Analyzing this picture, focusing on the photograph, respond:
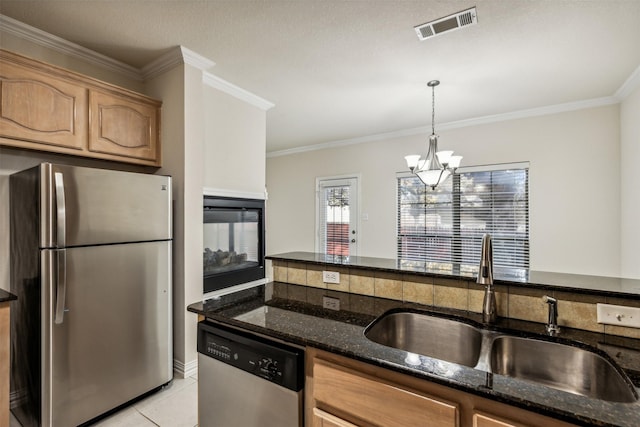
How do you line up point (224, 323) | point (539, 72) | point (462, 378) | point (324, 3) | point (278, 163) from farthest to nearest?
point (278, 163) < point (539, 72) < point (324, 3) < point (224, 323) < point (462, 378)

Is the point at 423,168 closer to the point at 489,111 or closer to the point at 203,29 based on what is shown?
the point at 489,111

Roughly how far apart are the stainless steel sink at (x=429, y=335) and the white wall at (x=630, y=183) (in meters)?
2.87

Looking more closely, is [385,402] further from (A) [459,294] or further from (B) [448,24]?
(B) [448,24]

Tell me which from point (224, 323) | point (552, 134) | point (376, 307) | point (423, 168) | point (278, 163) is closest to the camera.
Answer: point (224, 323)

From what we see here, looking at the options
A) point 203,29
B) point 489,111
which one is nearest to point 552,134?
point 489,111

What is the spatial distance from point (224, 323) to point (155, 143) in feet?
6.21

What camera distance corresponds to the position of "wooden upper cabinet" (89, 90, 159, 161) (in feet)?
7.30

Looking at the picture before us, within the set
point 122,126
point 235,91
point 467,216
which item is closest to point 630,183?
point 467,216

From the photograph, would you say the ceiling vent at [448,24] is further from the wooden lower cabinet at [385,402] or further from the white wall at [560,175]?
the white wall at [560,175]

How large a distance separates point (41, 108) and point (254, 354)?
207 centimetres

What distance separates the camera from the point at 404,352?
101cm

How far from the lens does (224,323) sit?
1341mm

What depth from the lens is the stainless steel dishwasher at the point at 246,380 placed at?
1.14 m

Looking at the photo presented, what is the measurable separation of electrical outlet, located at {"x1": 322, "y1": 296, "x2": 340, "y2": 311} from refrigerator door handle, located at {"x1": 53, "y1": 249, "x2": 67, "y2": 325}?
4.74 feet
